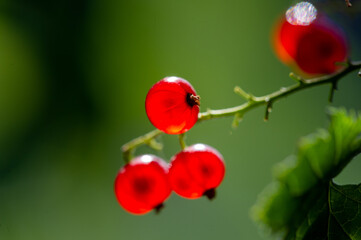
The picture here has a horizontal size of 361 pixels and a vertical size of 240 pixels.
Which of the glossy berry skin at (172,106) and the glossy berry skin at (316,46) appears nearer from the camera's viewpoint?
the glossy berry skin at (172,106)

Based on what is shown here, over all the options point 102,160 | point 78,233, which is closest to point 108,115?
point 102,160

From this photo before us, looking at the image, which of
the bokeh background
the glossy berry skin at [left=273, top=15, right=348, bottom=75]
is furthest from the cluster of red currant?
the bokeh background

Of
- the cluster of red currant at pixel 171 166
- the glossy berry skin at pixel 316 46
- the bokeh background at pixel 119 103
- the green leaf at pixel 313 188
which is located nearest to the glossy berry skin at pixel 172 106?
the cluster of red currant at pixel 171 166

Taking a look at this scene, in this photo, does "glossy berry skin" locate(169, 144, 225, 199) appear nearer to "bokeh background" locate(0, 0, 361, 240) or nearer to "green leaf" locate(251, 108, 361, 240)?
"green leaf" locate(251, 108, 361, 240)

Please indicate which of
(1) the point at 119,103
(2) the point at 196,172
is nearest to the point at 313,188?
(2) the point at 196,172

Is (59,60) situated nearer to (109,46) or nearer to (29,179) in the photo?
(109,46)

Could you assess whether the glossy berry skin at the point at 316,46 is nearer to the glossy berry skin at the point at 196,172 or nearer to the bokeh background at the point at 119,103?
the glossy berry skin at the point at 196,172

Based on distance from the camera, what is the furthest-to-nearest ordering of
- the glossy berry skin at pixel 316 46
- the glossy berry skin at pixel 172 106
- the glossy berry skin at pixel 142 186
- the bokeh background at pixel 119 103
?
the bokeh background at pixel 119 103 < the glossy berry skin at pixel 316 46 < the glossy berry skin at pixel 142 186 < the glossy berry skin at pixel 172 106
